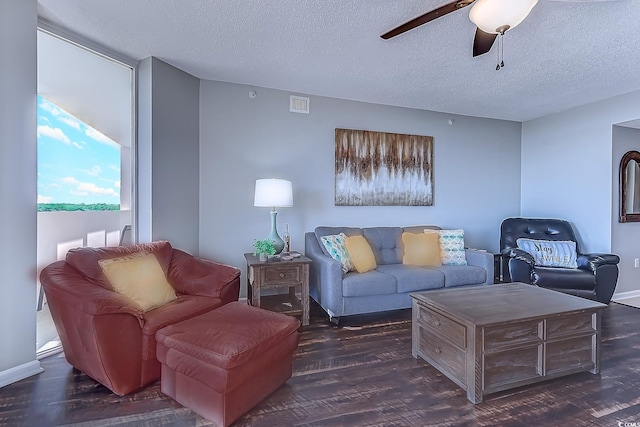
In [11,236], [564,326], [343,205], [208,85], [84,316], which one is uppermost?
[208,85]

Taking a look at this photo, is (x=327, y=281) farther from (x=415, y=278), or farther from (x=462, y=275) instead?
(x=462, y=275)

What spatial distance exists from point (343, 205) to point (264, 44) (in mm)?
1963

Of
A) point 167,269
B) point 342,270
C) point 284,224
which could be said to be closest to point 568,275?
point 342,270

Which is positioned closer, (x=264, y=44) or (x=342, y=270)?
(x=264, y=44)

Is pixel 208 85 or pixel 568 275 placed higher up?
pixel 208 85

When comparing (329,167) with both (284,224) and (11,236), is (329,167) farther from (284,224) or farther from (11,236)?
(11,236)

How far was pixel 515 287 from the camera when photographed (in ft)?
8.50

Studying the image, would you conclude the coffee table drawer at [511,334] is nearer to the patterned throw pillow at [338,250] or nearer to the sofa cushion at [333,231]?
the patterned throw pillow at [338,250]

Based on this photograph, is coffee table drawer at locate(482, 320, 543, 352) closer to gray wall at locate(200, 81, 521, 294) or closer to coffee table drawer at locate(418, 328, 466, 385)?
coffee table drawer at locate(418, 328, 466, 385)

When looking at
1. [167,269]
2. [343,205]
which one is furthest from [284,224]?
[167,269]

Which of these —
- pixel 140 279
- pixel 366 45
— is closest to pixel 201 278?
pixel 140 279

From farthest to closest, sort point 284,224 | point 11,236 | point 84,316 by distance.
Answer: point 284,224 < point 11,236 < point 84,316

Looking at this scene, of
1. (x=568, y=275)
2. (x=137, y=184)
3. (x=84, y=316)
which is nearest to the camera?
(x=84, y=316)

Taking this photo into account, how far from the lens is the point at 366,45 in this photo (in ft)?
8.50
